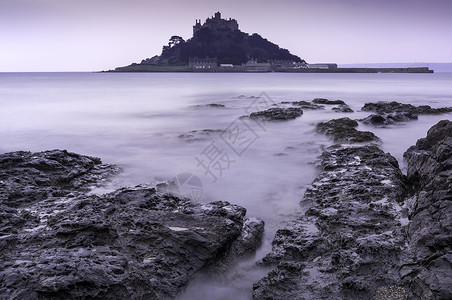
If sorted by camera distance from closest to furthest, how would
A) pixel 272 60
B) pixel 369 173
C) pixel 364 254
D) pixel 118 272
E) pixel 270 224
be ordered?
pixel 118 272
pixel 364 254
pixel 270 224
pixel 369 173
pixel 272 60

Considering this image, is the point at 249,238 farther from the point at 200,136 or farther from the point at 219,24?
the point at 219,24

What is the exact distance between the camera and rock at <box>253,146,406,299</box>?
329 centimetres

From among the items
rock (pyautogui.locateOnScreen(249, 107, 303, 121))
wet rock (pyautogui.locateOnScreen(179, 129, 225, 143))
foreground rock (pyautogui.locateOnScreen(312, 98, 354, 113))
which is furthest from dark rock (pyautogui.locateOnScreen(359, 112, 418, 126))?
wet rock (pyautogui.locateOnScreen(179, 129, 225, 143))

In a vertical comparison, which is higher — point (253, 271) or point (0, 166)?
point (0, 166)

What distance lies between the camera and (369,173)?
6.11 m

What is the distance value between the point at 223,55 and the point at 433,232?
14149cm

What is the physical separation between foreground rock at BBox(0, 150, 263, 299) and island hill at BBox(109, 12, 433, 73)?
416 ft

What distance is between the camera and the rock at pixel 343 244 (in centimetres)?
329

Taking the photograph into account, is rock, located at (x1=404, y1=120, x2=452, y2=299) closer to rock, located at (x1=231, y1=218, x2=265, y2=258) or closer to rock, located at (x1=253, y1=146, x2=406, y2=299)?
rock, located at (x1=253, y1=146, x2=406, y2=299)

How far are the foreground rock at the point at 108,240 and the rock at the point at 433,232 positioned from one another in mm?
1778

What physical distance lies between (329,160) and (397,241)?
3733mm

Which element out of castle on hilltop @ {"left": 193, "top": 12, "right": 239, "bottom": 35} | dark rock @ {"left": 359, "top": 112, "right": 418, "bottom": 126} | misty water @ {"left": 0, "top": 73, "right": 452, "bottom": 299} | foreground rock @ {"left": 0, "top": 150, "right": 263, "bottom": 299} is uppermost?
castle on hilltop @ {"left": 193, "top": 12, "right": 239, "bottom": 35}

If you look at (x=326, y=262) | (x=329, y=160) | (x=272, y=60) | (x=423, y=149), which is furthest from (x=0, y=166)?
(x=272, y=60)

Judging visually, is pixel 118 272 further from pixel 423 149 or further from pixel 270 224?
pixel 423 149
